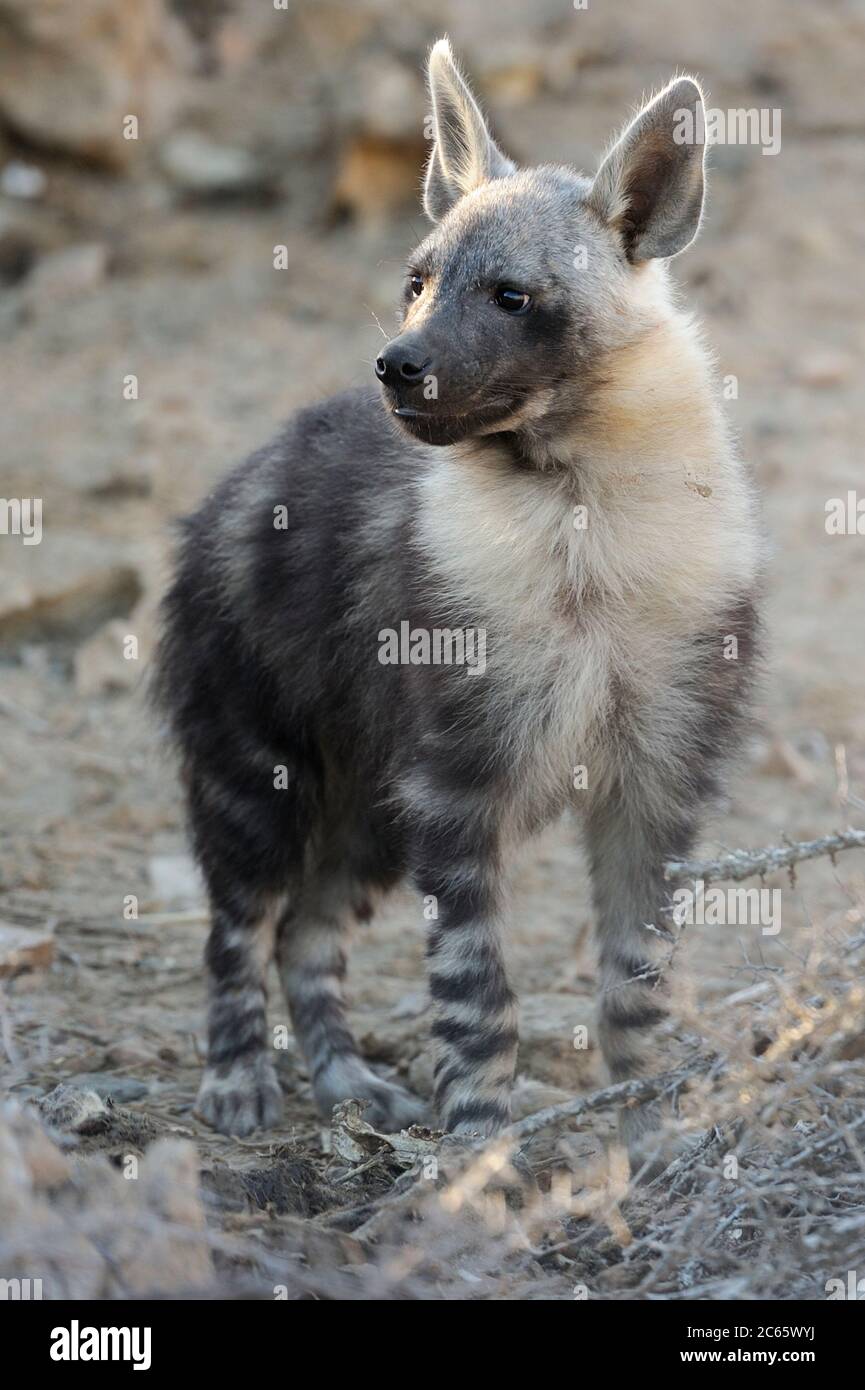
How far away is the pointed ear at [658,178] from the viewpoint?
412 centimetres

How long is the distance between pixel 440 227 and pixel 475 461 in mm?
654

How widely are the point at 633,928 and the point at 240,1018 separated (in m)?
1.25

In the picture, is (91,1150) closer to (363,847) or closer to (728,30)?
(363,847)

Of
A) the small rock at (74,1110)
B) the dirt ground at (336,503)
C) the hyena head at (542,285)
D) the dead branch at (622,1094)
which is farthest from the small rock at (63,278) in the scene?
the dead branch at (622,1094)

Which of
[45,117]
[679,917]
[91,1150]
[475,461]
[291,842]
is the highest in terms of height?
[45,117]

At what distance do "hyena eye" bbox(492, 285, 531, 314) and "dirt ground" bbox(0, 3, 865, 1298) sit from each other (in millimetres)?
1086

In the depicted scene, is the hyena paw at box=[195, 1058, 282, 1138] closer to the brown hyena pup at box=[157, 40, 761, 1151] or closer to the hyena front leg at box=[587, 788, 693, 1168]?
the brown hyena pup at box=[157, 40, 761, 1151]

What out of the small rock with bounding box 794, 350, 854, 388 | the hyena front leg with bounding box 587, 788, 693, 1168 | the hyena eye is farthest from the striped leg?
the small rock with bounding box 794, 350, 854, 388

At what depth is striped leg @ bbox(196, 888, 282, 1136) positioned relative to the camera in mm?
4863

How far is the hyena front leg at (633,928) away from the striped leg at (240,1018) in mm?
1028

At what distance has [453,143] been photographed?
15.4 ft

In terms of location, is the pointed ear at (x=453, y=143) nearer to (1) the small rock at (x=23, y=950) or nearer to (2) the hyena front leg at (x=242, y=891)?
(2) the hyena front leg at (x=242, y=891)

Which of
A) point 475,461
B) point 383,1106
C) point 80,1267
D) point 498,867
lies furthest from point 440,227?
point 80,1267

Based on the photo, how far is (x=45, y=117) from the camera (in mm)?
10836
